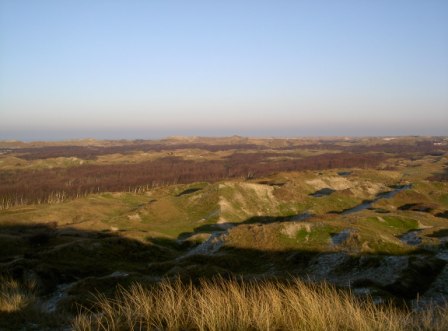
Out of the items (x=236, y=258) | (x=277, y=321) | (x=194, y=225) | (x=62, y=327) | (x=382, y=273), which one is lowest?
(x=194, y=225)

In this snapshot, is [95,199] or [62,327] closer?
[62,327]

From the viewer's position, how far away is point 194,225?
6625 cm

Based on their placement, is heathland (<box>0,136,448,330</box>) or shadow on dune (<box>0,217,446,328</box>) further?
shadow on dune (<box>0,217,446,328</box>)

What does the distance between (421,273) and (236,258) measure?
15.6 metres

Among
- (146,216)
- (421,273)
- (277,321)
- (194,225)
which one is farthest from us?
(146,216)

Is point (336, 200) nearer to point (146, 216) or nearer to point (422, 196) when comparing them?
point (422, 196)

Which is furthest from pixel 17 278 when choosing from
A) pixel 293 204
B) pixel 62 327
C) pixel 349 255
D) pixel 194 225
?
pixel 293 204

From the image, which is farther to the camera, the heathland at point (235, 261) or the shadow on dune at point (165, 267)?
the shadow on dune at point (165, 267)

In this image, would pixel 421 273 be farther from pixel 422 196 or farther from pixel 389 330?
pixel 422 196

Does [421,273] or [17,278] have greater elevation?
[421,273]

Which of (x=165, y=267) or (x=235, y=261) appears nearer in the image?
(x=165, y=267)

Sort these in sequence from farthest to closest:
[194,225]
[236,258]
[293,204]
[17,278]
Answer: [293,204]
[194,225]
[236,258]
[17,278]

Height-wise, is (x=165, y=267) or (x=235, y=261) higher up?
Answer: (x=235, y=261)

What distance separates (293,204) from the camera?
79312mm
